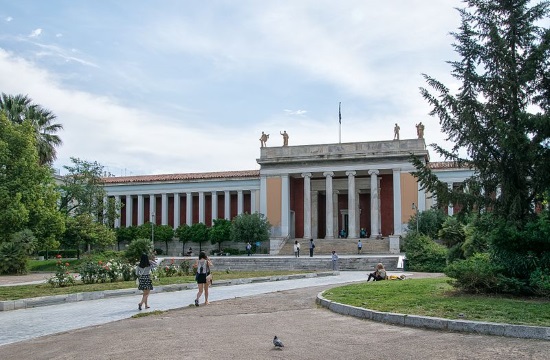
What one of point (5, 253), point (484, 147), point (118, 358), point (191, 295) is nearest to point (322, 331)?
point (118, 358)

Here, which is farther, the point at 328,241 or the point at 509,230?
the point at 328,241

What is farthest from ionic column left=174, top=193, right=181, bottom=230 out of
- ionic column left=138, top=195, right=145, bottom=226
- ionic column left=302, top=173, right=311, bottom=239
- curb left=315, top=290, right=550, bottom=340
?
curb left=315, top=290, right=550, bottom=340

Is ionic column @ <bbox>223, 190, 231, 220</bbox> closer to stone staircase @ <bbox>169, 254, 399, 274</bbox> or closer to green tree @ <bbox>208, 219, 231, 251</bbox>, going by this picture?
green tree @ <bbox>208, 219, 231, 251</bbox>

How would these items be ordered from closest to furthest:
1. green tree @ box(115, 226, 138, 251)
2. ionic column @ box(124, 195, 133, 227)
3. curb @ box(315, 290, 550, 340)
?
Answer: curb @ box(315, 290, 550, 340) → green tree @ box(115, 226, 138, 251) → ionic column @ box(124, 195, 133, 227)

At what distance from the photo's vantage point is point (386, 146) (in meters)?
50.9

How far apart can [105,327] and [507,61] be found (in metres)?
11.2

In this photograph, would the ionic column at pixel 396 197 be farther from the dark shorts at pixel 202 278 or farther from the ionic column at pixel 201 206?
the dark shorts at pixel 202 278

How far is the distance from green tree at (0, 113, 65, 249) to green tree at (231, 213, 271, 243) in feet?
60.6

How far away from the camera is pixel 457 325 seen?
9.52 metres

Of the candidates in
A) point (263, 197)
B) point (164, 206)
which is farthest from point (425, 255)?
point (164, 206)

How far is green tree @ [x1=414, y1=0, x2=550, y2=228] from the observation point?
13828 millimetres

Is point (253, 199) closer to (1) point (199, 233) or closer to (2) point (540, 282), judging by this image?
(1) point (199, 233)

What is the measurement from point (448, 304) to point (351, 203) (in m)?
40.9

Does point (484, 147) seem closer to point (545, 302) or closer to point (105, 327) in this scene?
point (545, 302)
